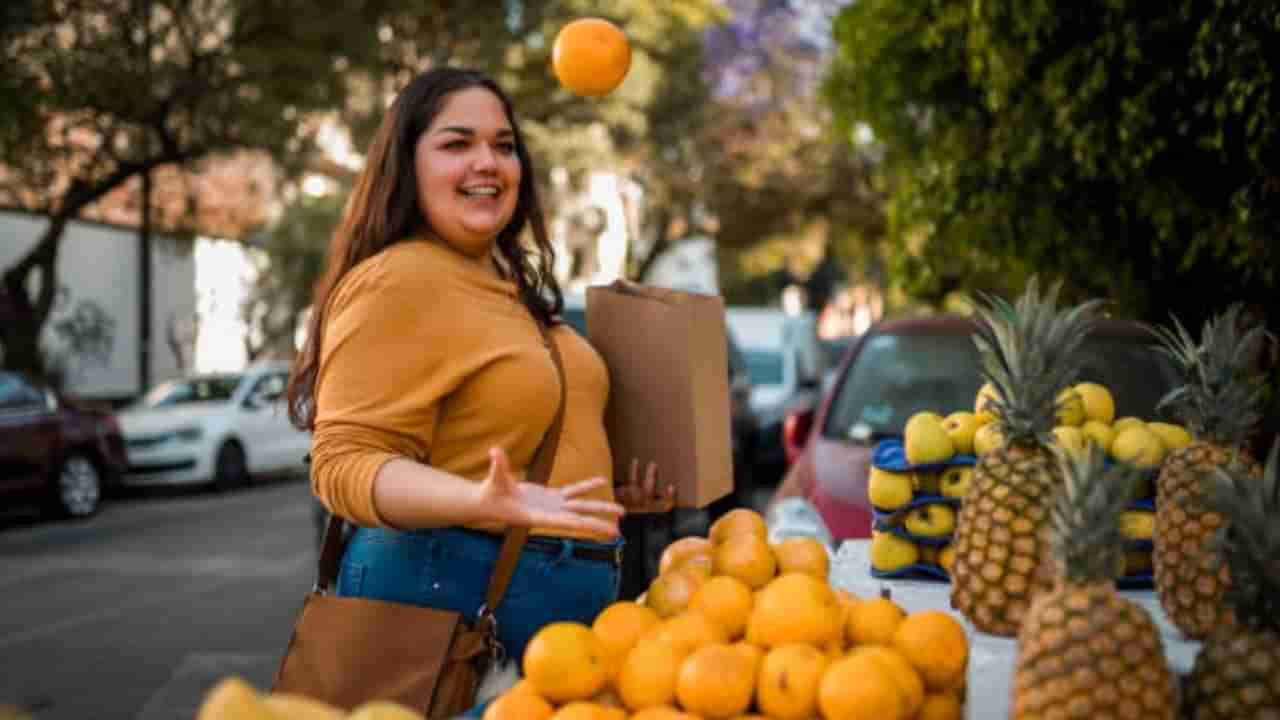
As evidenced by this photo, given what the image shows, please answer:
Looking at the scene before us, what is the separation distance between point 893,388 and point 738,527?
13.5 ft

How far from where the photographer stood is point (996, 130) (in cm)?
775

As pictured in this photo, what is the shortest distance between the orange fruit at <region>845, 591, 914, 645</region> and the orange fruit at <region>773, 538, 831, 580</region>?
13.1 inches

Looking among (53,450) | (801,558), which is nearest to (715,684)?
(801,558)

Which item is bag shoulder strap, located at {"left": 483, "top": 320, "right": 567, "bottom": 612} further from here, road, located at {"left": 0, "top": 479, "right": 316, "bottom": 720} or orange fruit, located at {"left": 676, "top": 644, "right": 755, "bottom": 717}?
road, located at {"left": 0, "top": 479, "right": 316, "bottom": 720}

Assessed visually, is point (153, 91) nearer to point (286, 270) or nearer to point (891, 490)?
point (286, 270)

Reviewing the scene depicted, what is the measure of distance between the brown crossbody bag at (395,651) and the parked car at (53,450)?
1319 centimetres

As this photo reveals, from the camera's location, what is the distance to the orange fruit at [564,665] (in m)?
2.38

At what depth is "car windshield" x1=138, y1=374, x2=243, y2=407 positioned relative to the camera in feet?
65.9

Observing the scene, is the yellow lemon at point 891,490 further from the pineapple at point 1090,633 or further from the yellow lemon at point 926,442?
the pineapple at point 1090,633

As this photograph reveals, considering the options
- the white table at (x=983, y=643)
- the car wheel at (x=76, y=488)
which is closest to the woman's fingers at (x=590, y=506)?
the white table at (x=983, y=643)

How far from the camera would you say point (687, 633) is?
8.15 feet

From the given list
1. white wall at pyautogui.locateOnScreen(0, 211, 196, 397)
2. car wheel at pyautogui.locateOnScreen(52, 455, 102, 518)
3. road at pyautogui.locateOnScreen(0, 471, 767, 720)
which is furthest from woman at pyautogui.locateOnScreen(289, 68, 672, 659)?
white wall at pyautogui.locateOnScreen(0, 211, 196, 397)

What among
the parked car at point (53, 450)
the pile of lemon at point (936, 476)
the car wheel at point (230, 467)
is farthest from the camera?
the car wheel at point (230, 467)

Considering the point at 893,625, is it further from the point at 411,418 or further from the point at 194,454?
the point at 194,454
